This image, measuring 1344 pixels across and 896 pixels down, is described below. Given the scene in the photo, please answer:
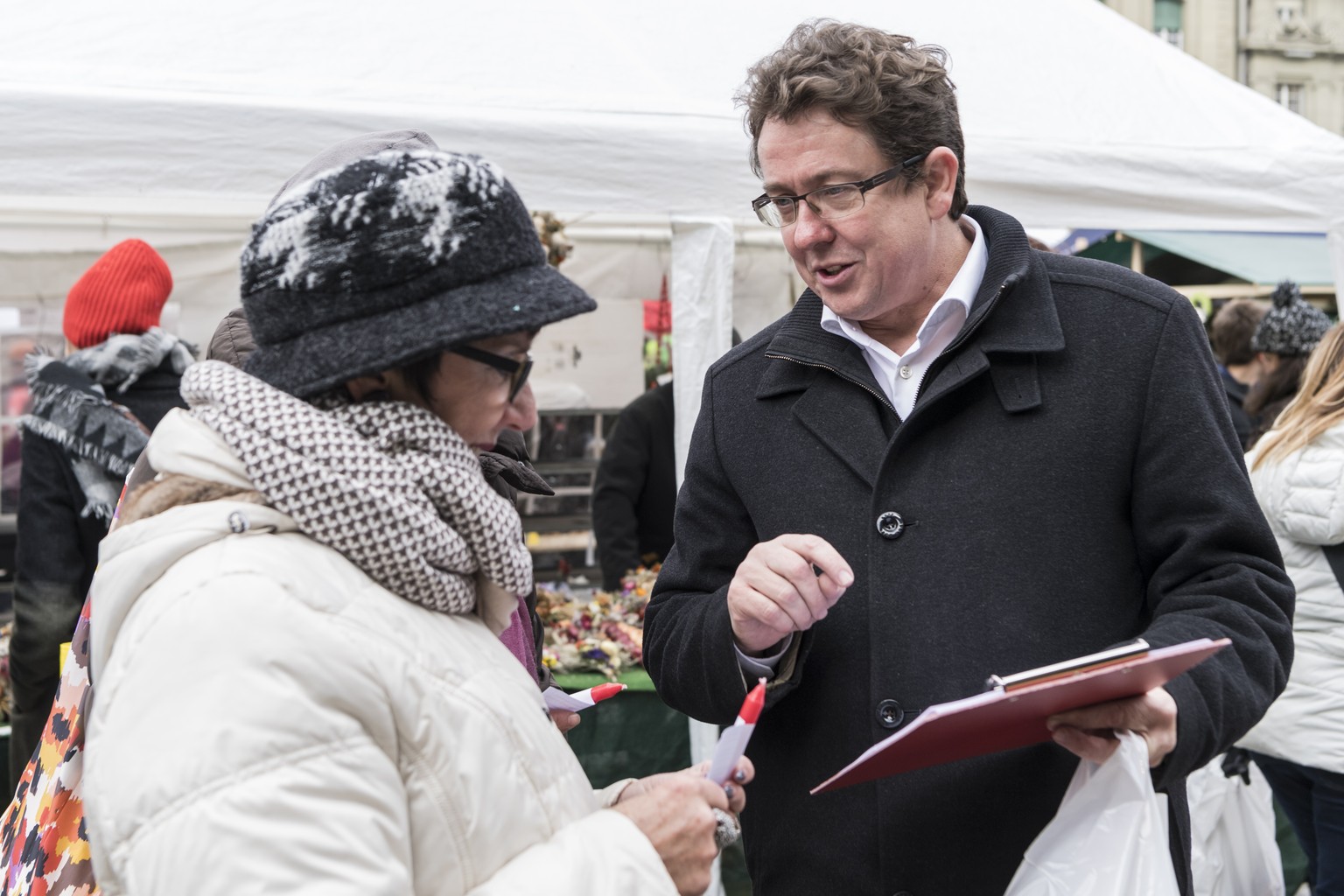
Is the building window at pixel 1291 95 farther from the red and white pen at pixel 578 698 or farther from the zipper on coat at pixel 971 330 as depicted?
the red and white pen at pixel 578 698

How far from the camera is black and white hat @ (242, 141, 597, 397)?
111 centimetres

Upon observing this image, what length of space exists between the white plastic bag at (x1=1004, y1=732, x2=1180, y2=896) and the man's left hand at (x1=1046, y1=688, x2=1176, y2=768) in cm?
1

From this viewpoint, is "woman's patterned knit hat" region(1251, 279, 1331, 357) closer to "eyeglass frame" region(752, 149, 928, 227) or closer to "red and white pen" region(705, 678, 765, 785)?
"eyeglass frame" region(752, 149, 928, 227)

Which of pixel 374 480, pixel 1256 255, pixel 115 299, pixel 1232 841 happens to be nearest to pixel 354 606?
pixel 374 480

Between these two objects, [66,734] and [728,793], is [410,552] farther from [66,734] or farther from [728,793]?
[66,734]

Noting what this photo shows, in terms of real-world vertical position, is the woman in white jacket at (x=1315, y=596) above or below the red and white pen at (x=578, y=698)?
below

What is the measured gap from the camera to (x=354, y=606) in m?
1.06

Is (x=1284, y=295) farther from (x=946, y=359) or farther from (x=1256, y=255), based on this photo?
(x=1256, y=255)

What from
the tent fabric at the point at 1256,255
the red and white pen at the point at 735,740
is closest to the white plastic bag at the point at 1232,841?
the red and white pen at the point at 735,740

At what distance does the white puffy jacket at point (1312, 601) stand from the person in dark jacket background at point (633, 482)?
2.08 meters

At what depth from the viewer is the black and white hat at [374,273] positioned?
1107 millimetres

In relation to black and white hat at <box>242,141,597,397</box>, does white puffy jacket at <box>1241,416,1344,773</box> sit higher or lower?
lower

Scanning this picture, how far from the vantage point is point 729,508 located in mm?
1942

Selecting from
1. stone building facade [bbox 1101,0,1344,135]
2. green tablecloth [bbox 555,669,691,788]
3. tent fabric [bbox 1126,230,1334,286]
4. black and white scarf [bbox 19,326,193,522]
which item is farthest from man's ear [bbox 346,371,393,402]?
stone building facade [bbox 1101,0,1344,135]
